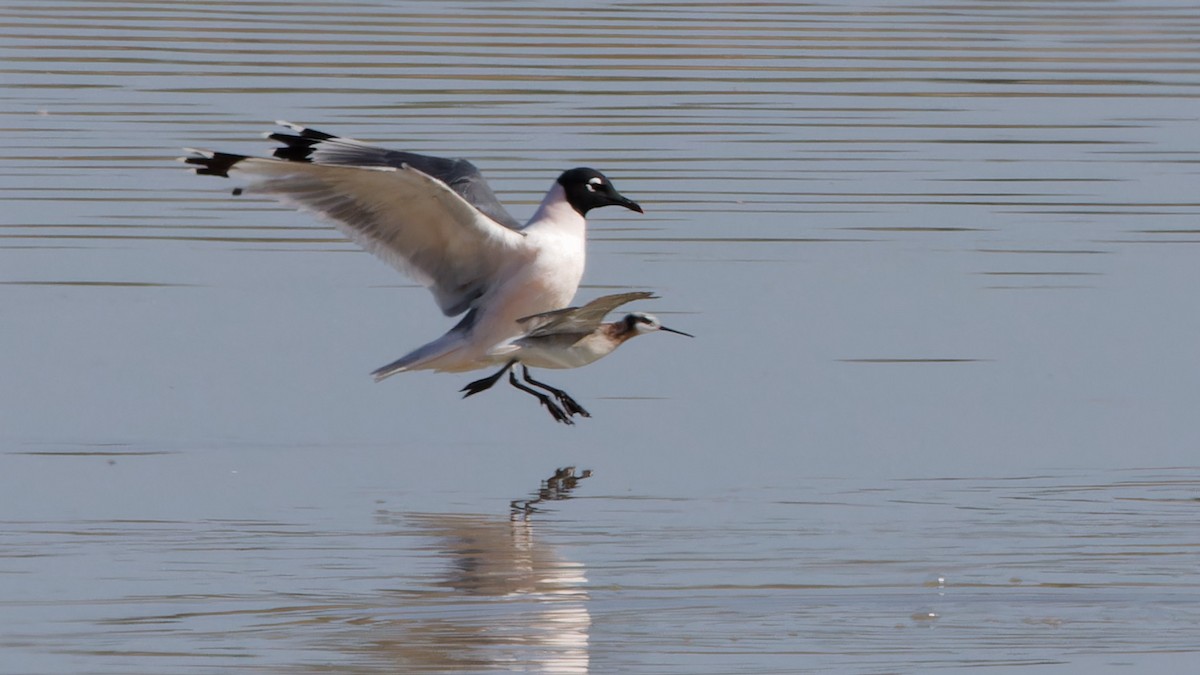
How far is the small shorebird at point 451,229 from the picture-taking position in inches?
326

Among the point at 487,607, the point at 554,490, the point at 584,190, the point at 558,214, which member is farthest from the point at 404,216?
the point at 487,607

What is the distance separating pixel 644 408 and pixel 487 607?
2349 millimetres

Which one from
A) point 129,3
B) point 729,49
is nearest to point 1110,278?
point 729,49

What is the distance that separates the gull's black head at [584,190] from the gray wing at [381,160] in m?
0.22

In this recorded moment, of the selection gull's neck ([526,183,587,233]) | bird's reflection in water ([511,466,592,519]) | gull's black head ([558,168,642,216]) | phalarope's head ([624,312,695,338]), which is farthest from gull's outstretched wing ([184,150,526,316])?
bird's reflection in water ([511,466,592,519])

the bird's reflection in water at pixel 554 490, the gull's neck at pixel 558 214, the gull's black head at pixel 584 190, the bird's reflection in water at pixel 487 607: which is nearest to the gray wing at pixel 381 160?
the gull's neck at pixel 558 214

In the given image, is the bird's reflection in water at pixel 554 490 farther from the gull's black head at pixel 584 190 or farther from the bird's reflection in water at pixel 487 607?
the gull's black head at pixel 584 190

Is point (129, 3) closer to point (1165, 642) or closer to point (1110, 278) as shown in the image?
point (1110, 278)

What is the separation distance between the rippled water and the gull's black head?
61 cm

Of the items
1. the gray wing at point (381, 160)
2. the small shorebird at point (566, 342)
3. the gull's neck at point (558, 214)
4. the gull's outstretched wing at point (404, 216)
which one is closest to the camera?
the gull's outstretched wing at point (404, 216)

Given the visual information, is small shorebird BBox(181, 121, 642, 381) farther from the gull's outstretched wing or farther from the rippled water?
the rippled water

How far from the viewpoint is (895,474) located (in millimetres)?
7715

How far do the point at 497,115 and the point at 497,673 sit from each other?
30.5ft

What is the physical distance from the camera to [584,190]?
9.04 metres
